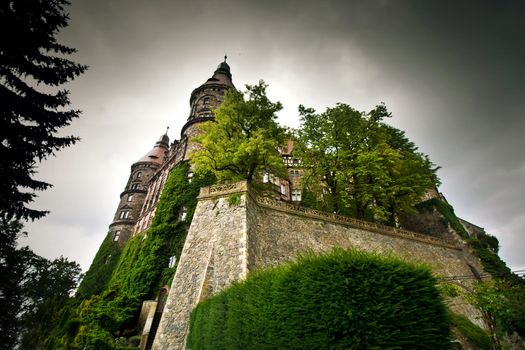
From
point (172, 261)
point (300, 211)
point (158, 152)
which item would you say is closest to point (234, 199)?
point (300, 211)

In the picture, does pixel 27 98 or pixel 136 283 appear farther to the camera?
pixel 136 283

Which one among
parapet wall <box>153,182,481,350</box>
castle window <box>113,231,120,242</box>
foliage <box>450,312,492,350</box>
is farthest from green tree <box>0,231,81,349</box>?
foliage <box>450,312,492,350</box>

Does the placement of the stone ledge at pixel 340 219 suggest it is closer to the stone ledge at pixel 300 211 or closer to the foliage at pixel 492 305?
the stone ledge at pixel 300 211

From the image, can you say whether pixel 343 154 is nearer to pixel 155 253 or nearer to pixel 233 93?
pixel 233 93

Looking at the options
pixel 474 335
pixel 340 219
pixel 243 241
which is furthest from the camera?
pixel 340 219

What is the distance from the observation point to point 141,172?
45.7 meters

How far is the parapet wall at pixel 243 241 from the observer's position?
45.2 ft

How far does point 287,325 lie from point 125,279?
2257cm

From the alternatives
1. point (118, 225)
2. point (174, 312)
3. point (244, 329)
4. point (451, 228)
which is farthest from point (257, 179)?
point (118, 225)

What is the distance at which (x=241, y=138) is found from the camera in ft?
68.1

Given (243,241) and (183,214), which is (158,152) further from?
(243,241)

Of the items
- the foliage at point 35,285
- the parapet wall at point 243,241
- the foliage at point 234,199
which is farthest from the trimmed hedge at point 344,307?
the foliage at point 35,285

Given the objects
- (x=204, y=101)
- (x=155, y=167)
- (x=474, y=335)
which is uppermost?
(x=204, y=101)

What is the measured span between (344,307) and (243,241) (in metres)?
9.15
